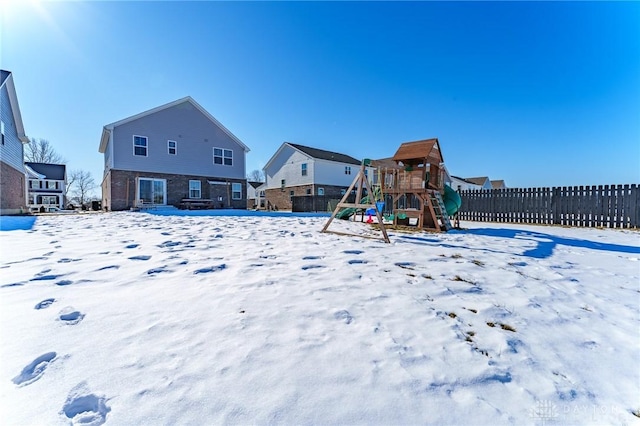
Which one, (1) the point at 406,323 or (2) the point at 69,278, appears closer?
(1) the point at 406,323

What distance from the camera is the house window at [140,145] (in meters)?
16.7

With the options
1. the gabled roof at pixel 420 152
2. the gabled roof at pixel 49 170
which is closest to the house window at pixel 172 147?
the gabled roof at pixel 420 152

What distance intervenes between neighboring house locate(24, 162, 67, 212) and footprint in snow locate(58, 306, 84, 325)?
4622 centimetres

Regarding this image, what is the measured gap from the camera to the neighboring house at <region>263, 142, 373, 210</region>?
26609 mm

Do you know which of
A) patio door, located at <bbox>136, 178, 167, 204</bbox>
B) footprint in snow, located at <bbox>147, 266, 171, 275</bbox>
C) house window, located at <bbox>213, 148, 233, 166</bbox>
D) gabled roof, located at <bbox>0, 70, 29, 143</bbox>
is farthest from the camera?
house window, located at <bbox>213, 148, 233, 166</bbox>

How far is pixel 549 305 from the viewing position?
2.65m

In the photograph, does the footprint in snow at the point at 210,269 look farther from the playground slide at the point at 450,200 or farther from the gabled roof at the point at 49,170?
the gabled roof at the point at 49,170

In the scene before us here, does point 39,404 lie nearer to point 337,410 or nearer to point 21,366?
point 21,366

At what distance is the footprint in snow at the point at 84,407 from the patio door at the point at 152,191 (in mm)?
18329

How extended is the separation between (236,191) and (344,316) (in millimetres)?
20002

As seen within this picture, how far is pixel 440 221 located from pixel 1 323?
363 inches

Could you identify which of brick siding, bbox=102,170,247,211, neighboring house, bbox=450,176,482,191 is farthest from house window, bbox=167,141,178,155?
neighboring house, bbox=450,176,482,191

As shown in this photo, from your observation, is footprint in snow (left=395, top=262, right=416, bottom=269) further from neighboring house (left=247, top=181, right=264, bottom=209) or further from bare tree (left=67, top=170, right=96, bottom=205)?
bare tree (left=67, top=170, right=96, bottom=205)

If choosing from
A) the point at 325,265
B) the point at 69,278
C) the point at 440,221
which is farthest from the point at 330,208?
the point at 69,278
